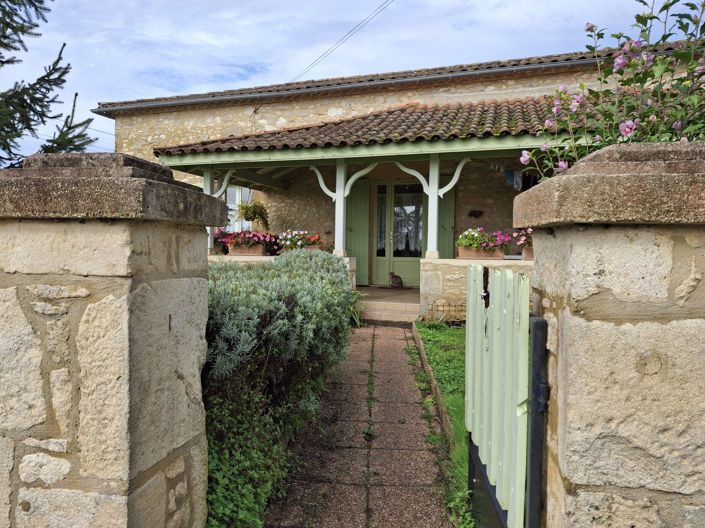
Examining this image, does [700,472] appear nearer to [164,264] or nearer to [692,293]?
[692,293]

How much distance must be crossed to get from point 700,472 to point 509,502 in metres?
0.60

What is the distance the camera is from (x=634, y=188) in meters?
1.09

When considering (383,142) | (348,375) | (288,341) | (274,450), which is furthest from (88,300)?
(383,142)

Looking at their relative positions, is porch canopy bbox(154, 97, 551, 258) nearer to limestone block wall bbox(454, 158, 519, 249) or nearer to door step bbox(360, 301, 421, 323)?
door step bbox(360, 301, 421, 323)

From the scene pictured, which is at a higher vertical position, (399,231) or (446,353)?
(399,231)

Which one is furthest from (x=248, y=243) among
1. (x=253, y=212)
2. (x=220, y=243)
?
(x=253, y=212)

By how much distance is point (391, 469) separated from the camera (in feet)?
8.82

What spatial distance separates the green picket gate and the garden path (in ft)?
1.65

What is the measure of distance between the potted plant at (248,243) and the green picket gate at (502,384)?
6.46m

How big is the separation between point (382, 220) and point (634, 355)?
8937 mm

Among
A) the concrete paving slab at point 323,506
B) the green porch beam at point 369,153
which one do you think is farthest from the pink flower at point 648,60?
the green porch beam at point 369,153

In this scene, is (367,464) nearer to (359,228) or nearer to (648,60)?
(648,60)

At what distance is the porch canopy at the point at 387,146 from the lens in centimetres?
692

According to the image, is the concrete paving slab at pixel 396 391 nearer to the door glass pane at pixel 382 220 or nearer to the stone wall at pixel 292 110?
the door glass pane at pixel 382 220
